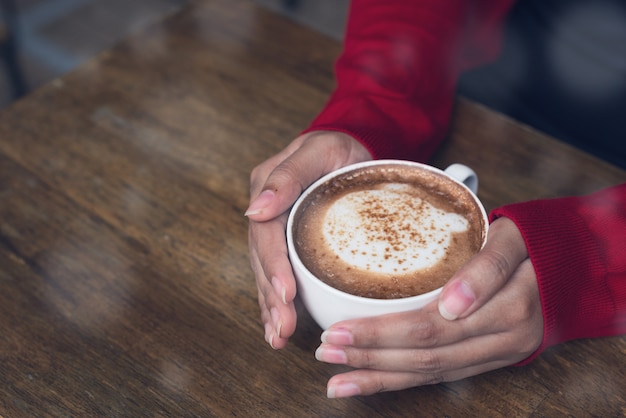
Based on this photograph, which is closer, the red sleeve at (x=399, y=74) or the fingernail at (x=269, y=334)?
the fingernail at (x=269, y=334)

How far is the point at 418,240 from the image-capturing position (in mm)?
→ 617

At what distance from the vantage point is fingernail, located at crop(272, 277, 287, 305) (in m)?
0.62

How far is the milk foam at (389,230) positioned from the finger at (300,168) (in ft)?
0.19

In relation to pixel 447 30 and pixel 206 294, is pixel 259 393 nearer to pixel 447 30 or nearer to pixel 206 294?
pixel 206 294

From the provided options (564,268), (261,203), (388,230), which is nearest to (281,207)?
(261,203)

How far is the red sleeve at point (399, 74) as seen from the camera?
85 centimetres

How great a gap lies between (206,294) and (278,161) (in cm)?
17

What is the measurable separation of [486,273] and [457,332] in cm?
6

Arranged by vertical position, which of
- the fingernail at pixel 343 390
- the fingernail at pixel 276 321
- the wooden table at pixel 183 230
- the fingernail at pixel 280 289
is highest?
the fingernail at pixel 280 289

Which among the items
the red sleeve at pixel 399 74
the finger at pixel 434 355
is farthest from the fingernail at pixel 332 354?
the red sleeve at pixel 399 74

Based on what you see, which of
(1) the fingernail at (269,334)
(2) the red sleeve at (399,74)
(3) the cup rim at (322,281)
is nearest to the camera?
(3) the cup rim at (322,281)

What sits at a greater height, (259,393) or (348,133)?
(348,133)

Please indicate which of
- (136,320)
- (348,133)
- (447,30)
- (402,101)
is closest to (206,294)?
(136,320)

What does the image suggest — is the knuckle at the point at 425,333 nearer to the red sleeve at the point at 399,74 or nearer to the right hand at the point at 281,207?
the right hand at the point at 281,207
